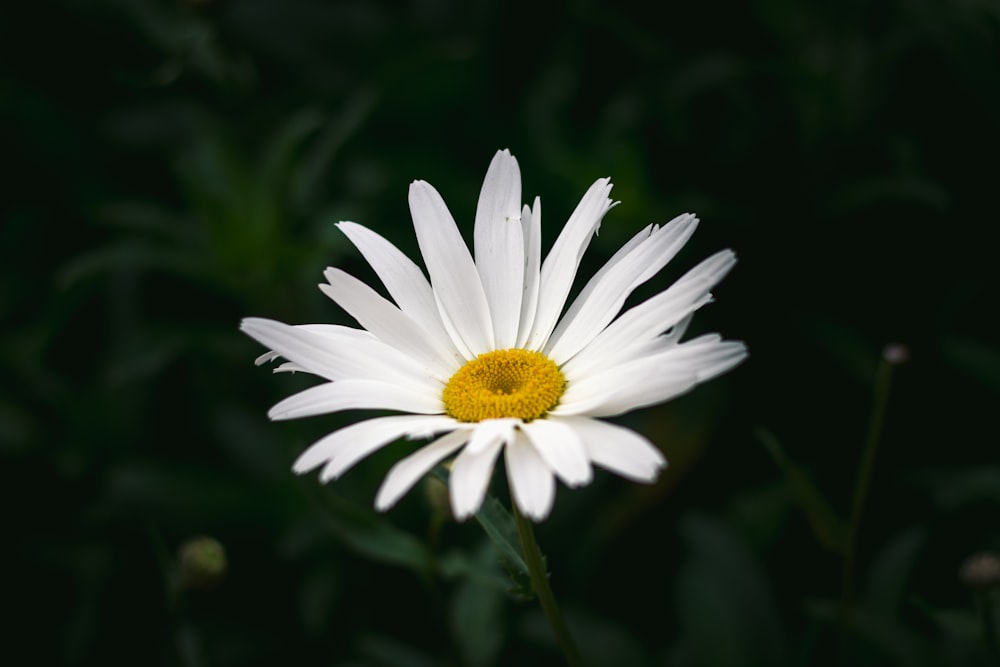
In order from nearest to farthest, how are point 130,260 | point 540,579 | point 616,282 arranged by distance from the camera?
point 540,579, point 616,282, point 130,260

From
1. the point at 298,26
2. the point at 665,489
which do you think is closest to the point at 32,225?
the point at 298,26

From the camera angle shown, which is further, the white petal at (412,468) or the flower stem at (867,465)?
the flower stem at (867,465)

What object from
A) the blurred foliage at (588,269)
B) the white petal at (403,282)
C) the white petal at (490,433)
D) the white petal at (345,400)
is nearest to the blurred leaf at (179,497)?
the blurred foliage at (588,269)

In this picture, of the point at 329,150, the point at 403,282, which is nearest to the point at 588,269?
the point at 329,150

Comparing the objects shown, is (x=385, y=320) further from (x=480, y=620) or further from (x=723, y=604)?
(x=723, y=604)

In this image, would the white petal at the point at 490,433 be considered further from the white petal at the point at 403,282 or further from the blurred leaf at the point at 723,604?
the blurred leaf at the point at 723,604

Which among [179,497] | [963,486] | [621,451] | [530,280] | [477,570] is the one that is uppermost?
[179,497]
